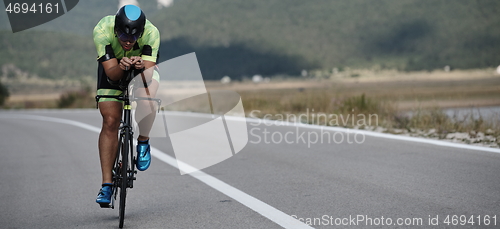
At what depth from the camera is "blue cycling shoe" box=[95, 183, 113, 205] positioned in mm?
5207

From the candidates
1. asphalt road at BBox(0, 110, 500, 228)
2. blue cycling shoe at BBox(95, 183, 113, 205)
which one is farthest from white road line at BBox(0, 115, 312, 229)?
blue cycling shoe at BBox(95, 183, 113, 205)

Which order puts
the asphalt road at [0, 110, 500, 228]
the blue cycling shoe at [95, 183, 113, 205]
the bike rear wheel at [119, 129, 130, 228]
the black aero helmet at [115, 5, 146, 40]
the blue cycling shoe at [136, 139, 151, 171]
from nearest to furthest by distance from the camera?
the black aero helmet at [115, 5, 146, 40], the bike rear wheel at [119, 129, 130, 228], the blue cycling shoe at [95, 183, 113, 205], the asphalt road at [0, 110, 500, 228], the blue cycling shoe at [136, 139, 151, 171]

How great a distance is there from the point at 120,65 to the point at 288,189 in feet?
8.49

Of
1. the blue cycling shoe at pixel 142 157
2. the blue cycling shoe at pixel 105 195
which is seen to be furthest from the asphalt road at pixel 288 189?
the blue cycling shoe at pixel 142 157

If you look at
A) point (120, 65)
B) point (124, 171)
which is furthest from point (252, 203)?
point (120, 65)

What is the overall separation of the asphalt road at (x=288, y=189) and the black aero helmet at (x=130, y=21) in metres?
1.69

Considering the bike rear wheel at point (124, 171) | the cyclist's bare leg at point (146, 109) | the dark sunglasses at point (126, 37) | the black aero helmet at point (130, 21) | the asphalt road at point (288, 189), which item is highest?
the black aero helmet at point (130, 21)

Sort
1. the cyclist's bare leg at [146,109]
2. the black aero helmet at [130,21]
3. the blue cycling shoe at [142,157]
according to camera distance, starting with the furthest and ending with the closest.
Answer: the blue cycling shoe at [142,157]
the cyclist's bare leg at [146,109]
the black aero helmet at [130,21]

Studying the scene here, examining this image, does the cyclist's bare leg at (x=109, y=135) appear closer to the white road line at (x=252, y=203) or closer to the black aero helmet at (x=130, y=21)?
the black aero helmet at (x=130, y=21)

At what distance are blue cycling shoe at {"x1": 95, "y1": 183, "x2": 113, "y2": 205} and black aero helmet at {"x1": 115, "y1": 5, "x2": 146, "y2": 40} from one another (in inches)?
53.9

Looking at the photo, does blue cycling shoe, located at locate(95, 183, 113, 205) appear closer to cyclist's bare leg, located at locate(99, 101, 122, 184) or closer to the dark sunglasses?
cyclist's bare leg, located at locate(99, 101, 122, 184)

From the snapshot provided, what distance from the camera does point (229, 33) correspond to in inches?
4968

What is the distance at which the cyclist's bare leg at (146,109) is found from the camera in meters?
5.42

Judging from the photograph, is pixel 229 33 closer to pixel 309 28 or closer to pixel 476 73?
pixel 309 28
